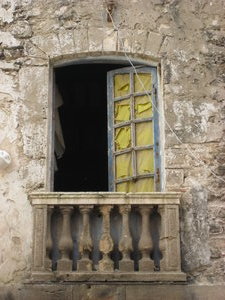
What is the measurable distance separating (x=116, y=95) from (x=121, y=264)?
2.17 m

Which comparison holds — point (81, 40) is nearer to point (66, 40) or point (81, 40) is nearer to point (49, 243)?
point (66, 40)

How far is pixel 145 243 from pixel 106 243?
416 millimetres

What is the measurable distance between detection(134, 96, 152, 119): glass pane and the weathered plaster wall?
0.27m

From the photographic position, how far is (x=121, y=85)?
8.16 metres

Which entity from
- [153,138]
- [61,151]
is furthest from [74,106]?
[153,138]

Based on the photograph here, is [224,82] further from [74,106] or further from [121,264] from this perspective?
[74,106]

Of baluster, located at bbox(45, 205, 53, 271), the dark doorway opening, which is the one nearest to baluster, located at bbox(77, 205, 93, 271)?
baluster, located at bbox(45, 205, 53, 271)

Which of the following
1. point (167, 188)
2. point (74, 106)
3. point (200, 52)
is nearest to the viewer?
point (167, 188)

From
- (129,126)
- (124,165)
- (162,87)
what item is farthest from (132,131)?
(162,87)

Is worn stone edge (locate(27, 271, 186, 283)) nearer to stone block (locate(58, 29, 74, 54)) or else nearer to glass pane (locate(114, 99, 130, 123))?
glass pane (locate(114, 99, 130, 123))

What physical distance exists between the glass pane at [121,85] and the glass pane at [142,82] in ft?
0.33

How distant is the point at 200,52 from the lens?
7988 millimetres

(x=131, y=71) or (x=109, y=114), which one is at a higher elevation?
(x=131, y=71)

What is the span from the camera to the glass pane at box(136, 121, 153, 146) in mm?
7879
